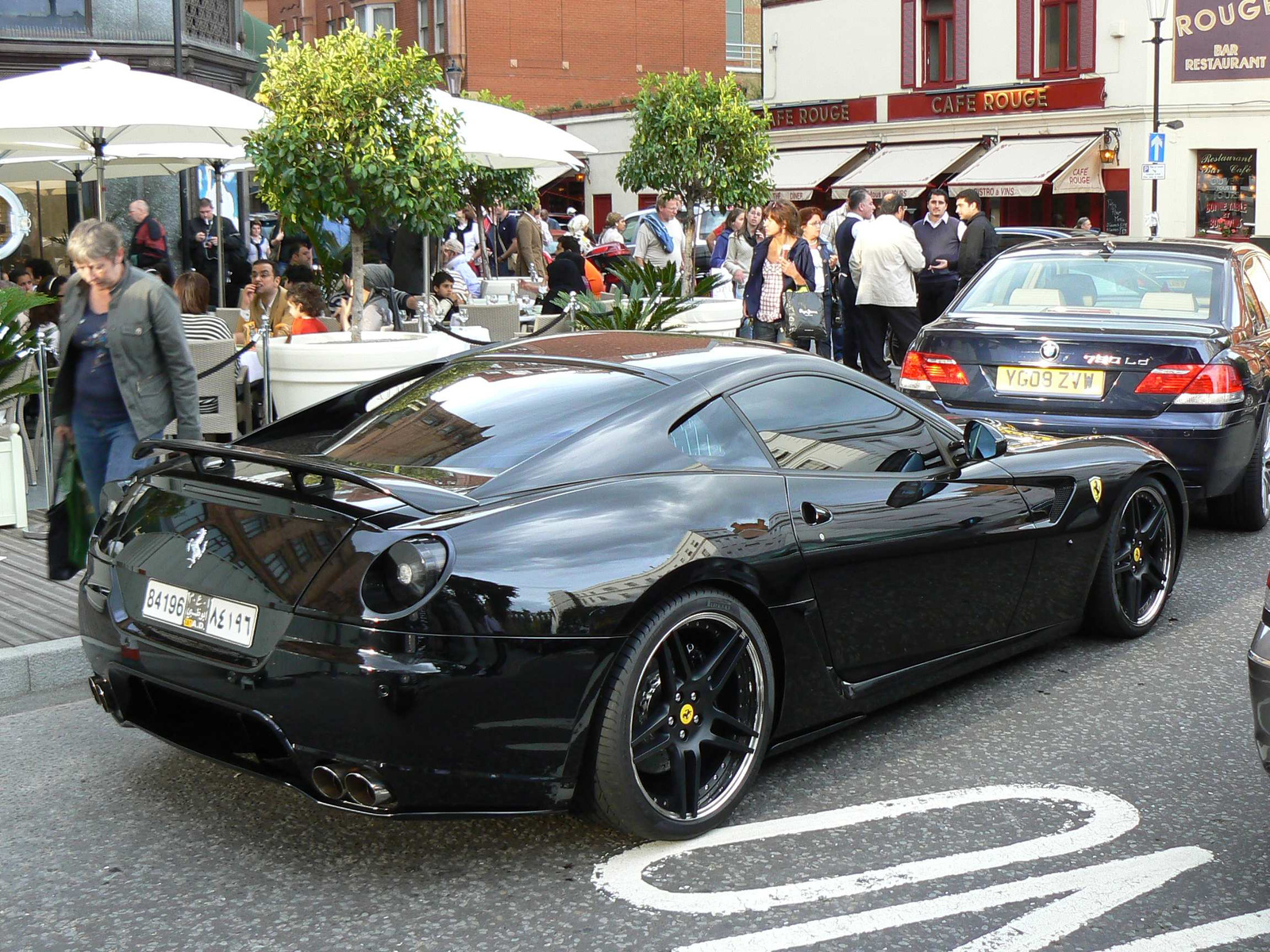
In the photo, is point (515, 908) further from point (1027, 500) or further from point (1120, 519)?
point (1120, 519)

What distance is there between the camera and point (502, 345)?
17.4 feet

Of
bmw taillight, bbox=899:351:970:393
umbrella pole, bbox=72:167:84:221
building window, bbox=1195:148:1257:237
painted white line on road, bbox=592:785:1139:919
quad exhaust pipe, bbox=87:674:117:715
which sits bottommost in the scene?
painted white line on road, bbox=592:785:1139:919

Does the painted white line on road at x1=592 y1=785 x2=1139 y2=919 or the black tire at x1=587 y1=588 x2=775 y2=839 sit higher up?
the black tire at x1=587 y1=588 x2=775 y2=839

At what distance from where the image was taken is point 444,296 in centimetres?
1397

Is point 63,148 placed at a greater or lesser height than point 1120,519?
greater

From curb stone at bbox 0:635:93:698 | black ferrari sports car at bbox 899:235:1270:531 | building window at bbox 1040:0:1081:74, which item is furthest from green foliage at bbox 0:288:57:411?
building window at bbox 1040:0:1081:74

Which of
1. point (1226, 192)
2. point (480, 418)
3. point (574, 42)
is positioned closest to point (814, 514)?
point (480, 418)

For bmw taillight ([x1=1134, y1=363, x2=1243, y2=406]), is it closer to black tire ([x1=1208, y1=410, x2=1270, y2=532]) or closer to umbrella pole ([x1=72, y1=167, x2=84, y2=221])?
black tire ([x1=1208, y1=410, x2=1270, y2=532])

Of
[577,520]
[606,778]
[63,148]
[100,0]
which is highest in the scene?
[100,0]

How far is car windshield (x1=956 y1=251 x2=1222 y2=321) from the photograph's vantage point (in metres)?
8.35

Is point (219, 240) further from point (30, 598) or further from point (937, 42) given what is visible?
point (937, 42)

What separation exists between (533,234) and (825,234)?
13.3ft

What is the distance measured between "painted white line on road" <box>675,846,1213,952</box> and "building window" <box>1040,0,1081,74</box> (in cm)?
3357

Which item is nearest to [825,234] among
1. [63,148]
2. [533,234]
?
[533,234]
